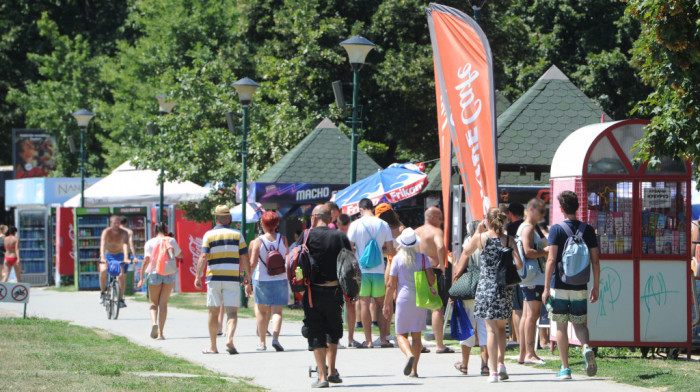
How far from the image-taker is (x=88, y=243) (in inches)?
1205

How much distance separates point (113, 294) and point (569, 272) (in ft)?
37.5

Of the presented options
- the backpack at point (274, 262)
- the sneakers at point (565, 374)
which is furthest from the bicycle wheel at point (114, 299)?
the sneakers at point (565, 374)

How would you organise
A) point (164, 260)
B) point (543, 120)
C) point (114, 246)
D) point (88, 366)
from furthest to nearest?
point (114, 246) < point (543, 120) < point (164, 260) < point (88, 366)

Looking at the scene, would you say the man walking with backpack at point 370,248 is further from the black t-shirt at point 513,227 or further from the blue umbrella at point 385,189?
the blue umbrella at point 385,189

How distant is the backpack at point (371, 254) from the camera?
44.7 feet

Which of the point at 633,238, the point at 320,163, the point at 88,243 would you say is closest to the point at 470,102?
the point at 633,238

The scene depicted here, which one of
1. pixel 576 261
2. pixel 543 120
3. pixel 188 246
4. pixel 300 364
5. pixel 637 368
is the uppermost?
pixel 543 120

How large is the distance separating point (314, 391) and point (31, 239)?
2617 centimetres

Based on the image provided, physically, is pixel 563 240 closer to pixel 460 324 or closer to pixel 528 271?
pixel 460 324

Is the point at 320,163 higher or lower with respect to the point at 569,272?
higher

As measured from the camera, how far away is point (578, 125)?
59.0 feet

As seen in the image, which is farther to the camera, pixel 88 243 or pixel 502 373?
pixel 88 243

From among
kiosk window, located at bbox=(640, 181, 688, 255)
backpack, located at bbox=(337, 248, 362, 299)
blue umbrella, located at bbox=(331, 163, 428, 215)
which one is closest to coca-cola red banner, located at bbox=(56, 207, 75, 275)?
blue umbrella, located at bbox=(331, 163, 428, 215)

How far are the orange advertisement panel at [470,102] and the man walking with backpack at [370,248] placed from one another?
121cm
